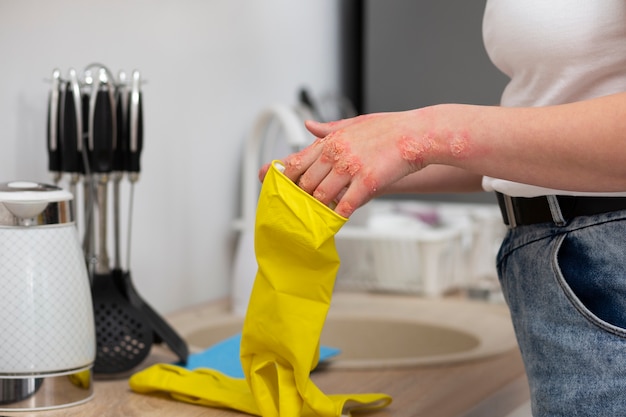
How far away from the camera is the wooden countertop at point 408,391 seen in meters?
0.90

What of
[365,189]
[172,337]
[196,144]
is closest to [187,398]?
[172,337]

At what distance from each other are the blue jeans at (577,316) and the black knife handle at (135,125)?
0.49m

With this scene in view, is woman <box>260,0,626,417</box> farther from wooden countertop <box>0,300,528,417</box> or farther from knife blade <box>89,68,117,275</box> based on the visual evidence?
knife blade <box>89,68,117,275</box>

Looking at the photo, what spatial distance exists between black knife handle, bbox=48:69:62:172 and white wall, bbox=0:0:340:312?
0.11 metres

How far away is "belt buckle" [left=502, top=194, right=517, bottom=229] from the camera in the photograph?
89cm

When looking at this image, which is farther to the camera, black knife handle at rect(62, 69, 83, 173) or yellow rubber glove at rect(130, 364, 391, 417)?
black knife handle at rect(62, 69, 83, 173)

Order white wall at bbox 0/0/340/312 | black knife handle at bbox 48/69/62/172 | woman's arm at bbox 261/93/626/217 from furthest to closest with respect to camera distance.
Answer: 1. white wall at bbox 0/0/340/312
2. black knife handle at bbox 48/69/62/172
3. woman's arm at bbox 261/93/626/217

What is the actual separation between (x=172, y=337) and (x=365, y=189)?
447 mm

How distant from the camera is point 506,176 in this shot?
74 centimetres

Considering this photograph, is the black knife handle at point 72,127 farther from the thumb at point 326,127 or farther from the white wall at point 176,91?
the thumb at point 326,127

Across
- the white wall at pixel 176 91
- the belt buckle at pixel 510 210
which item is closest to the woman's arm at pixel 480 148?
the belt buckle at pixel 510 210

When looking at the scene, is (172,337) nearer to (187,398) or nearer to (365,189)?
(187,398)

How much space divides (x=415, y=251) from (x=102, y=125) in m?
0.72

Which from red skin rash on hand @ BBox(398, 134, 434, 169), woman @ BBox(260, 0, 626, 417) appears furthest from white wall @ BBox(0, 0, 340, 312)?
red skin rash on hand @ BBox(398, 134, 434, 169)
